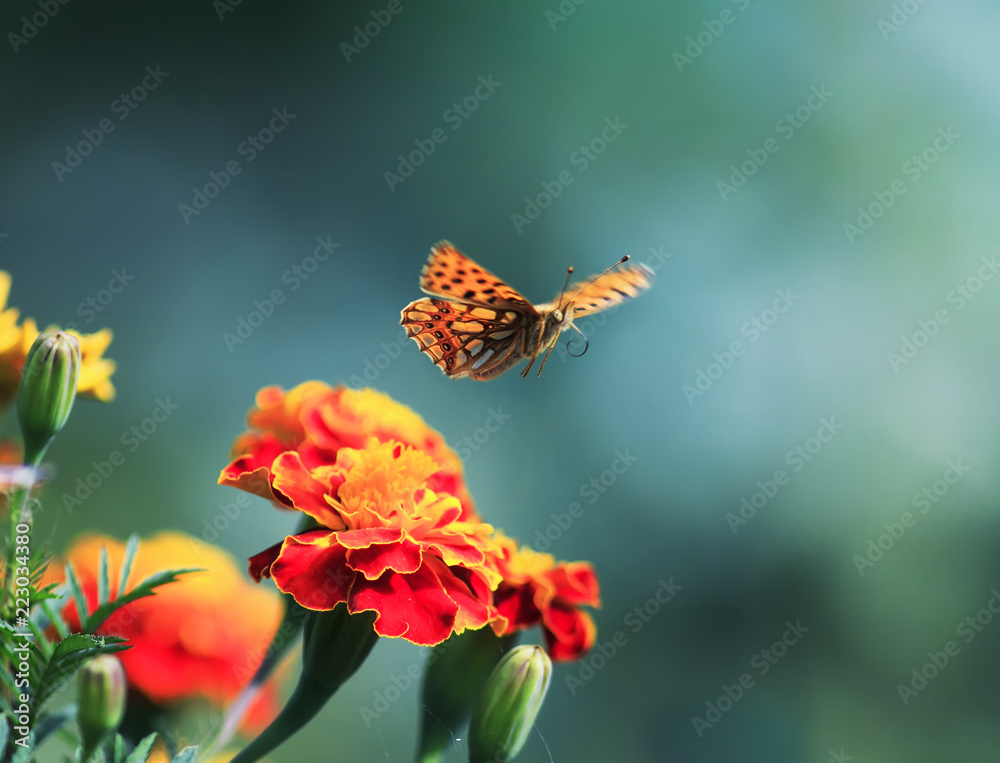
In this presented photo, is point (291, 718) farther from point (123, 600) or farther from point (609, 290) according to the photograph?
point (609, 290)

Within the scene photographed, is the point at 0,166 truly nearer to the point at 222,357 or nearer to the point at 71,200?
the point at 71,200

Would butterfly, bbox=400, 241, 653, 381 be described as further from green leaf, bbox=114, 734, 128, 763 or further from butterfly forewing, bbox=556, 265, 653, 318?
green leaf, bbox=114, 734, 128, 763

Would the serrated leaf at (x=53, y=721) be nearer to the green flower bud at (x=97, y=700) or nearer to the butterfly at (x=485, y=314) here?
the green flower bud at (x=97, y=700)

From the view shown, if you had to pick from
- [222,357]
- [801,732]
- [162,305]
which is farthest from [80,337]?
[801,732]

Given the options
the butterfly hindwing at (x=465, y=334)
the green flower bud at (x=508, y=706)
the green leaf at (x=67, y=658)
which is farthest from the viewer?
the butterfly hindwing at (x=465, y=334)

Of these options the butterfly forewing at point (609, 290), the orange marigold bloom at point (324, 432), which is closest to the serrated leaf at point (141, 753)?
the orange marigold bloom at point (324, 432)
